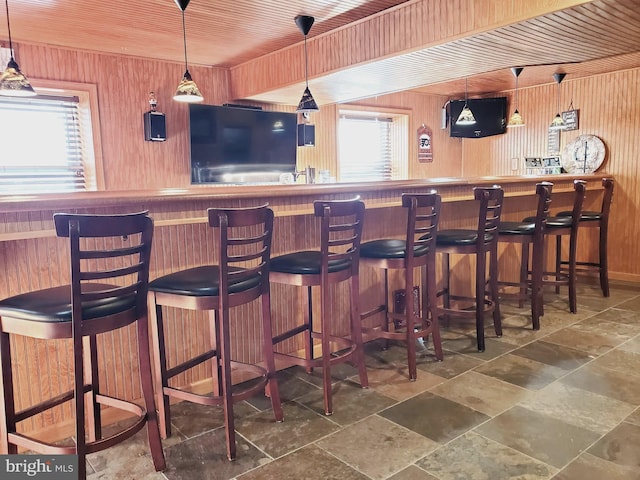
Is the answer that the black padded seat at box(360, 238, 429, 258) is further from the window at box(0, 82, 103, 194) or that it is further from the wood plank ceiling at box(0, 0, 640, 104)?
the window at box(0, 82, 103, 194)

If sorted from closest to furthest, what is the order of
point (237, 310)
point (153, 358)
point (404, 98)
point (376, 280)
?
1. point (153, 358)
2. point (237, 310)
3. point (376, 280)
4. point (404, 98)

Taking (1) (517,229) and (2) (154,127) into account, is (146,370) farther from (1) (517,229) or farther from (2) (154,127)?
(2) (154,127)

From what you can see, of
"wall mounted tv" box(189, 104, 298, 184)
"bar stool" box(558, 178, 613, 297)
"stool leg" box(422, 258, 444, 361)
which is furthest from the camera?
"wall mounted tv" box(189, 104, 298, 184)

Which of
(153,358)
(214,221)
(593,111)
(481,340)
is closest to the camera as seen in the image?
(214,221)

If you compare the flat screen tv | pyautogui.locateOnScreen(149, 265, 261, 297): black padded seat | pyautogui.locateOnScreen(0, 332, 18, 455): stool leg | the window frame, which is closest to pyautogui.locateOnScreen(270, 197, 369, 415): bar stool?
pyautogui.locateOnScreen(149, 265, 261, 297): black padded seat

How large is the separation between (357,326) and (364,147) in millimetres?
4763

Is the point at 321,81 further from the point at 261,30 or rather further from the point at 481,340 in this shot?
the point at 481,340

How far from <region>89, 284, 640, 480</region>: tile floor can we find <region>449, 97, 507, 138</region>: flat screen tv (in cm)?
438

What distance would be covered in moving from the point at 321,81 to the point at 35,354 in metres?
3.46

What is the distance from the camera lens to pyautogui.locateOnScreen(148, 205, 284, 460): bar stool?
203 centimetres

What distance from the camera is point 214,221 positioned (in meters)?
2.01

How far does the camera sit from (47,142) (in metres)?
4.54

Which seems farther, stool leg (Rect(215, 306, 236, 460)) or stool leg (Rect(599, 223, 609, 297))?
stool leg (Rect(599, 223, 609, 297))

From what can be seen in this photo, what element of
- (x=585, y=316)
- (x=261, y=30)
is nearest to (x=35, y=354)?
(x=261, y=30)
